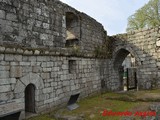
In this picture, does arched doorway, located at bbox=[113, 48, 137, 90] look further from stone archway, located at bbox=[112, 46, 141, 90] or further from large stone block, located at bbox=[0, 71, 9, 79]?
large stone block, located at bbox=[0, 71, 9, 79]

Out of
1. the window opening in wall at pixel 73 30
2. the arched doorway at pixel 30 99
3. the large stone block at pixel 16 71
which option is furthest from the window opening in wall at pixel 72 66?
the large stone block at pixel 16 71

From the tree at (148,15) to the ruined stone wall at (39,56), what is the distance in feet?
45.2

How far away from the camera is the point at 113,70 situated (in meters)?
10.2

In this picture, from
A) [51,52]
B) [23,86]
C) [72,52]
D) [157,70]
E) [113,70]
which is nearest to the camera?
[23,86]

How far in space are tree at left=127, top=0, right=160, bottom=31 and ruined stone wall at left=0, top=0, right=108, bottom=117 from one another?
13771 millimetres

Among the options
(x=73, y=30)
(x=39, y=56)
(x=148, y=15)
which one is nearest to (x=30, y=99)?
(x=39, y=56)

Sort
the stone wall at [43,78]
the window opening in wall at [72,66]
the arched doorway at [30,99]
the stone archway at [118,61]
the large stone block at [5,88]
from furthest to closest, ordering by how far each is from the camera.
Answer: the stone archway at [118,61], the window opening in wall at [72,66], the arched doorway at [30,99], the stone wall at [43,78], the large stone block at [5,88]

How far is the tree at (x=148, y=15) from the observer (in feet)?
61.6

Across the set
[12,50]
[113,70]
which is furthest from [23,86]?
[113,70]

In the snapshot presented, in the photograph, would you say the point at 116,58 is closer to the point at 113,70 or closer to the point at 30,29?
the point at 113,70

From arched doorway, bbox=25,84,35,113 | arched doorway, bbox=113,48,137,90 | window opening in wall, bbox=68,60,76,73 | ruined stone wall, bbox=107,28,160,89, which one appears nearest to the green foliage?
ruined stone wall, bbox=107,28,160,89

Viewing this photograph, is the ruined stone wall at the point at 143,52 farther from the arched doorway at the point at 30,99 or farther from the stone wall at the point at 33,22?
the arched doorway at the point at 30,99

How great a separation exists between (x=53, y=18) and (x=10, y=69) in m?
2.55

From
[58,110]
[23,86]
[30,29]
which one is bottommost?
[58,110]
